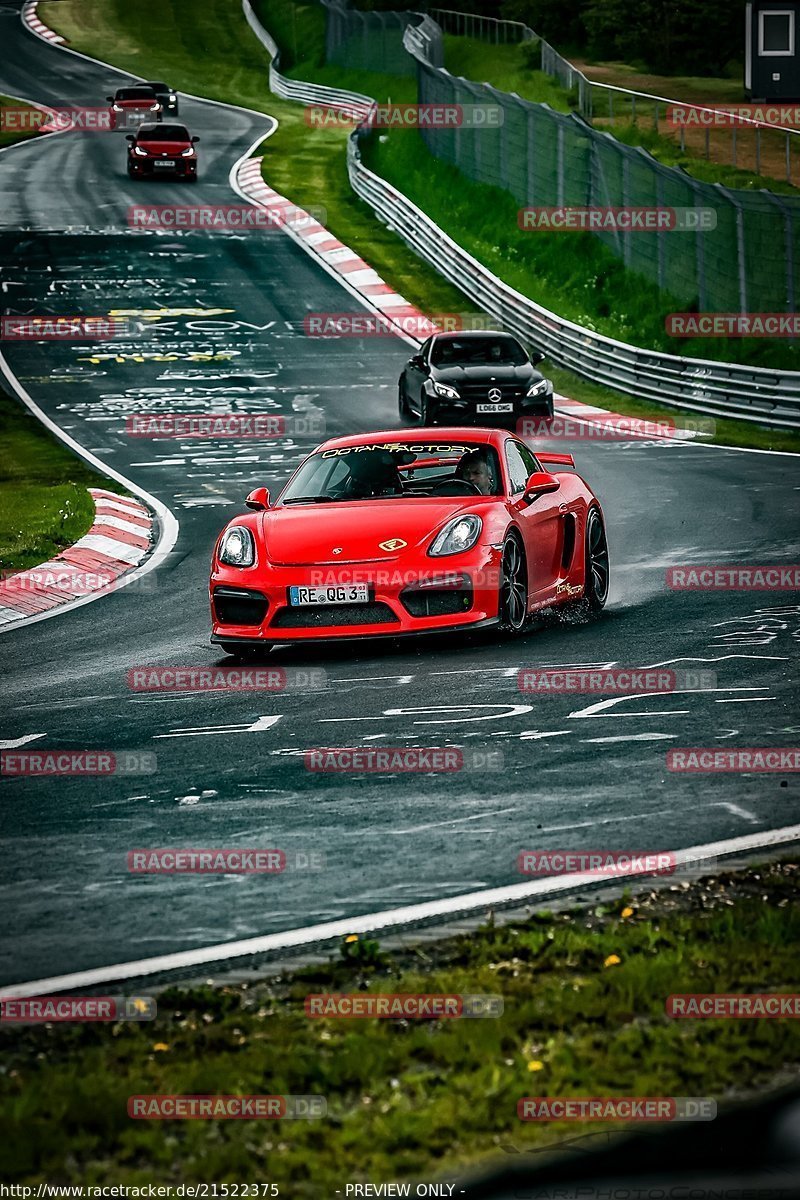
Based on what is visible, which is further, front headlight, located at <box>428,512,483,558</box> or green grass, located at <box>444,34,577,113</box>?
green grass, located at <box>444,34,577,113</box>

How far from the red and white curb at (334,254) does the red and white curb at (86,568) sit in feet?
56.1

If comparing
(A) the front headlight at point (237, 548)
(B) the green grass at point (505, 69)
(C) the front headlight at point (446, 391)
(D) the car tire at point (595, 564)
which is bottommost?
(C) the front headlight at point (446, 391)

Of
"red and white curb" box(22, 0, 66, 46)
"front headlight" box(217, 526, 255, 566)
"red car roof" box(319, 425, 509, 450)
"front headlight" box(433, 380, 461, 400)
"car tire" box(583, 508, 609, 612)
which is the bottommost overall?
"front headlight" box(433, 380, 461, 400)

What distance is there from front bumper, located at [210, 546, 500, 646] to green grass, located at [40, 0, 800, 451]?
13.0 meters

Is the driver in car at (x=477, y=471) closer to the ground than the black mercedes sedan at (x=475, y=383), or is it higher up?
higher up

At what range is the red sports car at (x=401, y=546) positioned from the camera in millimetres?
10836

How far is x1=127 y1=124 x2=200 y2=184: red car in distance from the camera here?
4950 cm

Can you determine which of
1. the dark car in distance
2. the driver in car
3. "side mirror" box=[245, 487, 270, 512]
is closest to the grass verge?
"side mirror" box=[245, 487, 270, 512]

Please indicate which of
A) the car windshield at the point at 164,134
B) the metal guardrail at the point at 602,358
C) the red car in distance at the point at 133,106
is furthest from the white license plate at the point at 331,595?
the red car in distance at the point at 133,106

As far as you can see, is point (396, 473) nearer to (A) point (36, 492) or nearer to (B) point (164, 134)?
(A) point (36, 492)

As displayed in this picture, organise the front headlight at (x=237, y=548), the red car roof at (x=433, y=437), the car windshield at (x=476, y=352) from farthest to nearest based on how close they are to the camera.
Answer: the car windshield at (x=476, y=352) < the red car roof at (x=433, y=437) < the front headlight at (x=237, y=548)

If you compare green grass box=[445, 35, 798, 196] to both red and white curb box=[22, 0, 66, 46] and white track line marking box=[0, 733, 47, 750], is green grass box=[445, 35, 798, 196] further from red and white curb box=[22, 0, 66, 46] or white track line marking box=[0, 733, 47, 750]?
white track line marking box=[0, 733, 47, 750]

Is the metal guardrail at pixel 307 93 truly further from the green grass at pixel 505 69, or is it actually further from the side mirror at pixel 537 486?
the side mirror at pixel 537 486

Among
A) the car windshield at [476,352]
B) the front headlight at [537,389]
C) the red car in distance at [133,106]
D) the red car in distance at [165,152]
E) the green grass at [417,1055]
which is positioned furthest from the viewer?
the red car in distance at [133,106]
